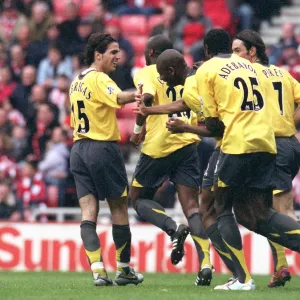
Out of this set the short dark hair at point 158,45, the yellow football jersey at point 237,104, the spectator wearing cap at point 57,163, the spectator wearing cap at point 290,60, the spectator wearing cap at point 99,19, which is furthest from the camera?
the spectator wearing cap at point 99,19

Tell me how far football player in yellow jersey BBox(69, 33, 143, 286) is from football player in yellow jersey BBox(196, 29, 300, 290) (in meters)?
1.31

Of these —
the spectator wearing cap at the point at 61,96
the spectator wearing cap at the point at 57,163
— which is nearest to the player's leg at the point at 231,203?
the spectator wearing cap at the point at 57,163

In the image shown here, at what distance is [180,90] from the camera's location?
471 inches

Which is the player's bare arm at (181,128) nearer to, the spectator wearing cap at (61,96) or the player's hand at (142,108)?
the player's hand at (142,108)

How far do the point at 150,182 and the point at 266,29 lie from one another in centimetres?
1051

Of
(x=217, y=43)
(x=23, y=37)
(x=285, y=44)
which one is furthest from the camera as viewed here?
(x=23, y=37)

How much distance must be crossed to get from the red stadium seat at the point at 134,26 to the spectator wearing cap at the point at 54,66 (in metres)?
1.35

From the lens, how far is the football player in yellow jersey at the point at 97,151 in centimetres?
1150

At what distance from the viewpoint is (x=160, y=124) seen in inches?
477

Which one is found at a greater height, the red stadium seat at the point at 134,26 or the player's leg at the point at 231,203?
the red stadium seat at the point at 134,26

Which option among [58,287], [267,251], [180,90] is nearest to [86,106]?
[180,90]

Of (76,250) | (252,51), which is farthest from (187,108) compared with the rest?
(76,250)

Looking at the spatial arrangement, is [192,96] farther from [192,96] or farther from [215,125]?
[215,125]

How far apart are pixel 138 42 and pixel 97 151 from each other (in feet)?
34.3
